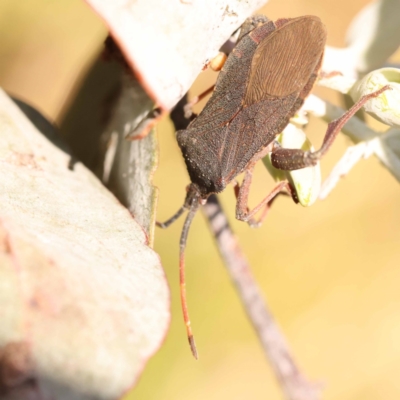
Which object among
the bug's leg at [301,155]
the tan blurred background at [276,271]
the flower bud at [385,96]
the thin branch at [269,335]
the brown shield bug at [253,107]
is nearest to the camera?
the flower bud at [385,96]

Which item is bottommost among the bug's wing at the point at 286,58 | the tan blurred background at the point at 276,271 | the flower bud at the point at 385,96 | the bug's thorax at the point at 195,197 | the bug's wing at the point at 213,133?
the tan blurred background at the point at 276,271

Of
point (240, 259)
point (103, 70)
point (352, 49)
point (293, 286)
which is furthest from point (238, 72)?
point (293, 286)

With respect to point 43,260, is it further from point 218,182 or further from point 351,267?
point 351,267

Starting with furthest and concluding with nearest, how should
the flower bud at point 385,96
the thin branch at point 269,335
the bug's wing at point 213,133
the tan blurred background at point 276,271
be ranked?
1. the tan blurred background at point 276,271
2. the thin branch at point 269,335
3. the bug's wing at point 213,133
4. the flower bud at point 385,96

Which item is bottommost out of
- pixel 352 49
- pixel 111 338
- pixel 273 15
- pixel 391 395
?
pixel 391 395

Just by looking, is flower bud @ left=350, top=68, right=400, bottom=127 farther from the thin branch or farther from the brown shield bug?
the thin branch

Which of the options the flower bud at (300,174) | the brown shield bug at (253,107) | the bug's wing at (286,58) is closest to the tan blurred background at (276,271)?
the brown shield bug at (253,107)

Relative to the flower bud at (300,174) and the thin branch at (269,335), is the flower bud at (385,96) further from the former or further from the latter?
the thin branch at (269,335)

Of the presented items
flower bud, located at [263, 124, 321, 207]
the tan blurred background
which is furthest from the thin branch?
the tan blurred background
